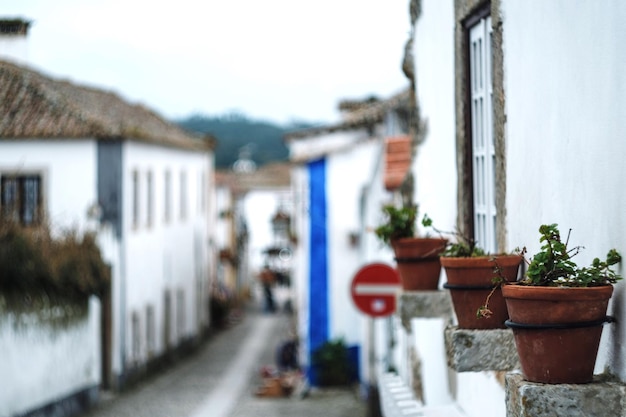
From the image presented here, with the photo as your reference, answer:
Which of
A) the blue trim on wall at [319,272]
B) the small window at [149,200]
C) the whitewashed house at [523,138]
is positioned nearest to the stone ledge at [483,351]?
the whitewashed house at [523,138]

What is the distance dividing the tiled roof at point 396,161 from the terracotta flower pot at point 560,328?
31.8 ft

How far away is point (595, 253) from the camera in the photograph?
14.0 ft

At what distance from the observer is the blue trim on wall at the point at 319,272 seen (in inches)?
982

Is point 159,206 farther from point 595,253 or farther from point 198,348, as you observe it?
point 595,253

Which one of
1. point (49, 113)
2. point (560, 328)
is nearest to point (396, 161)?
point (560, 328)

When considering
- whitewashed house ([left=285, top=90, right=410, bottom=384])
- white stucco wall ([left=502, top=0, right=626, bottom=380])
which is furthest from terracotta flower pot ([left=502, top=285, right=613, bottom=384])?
whitewashed house ([left=285, top=90, right=410, bottom=384])

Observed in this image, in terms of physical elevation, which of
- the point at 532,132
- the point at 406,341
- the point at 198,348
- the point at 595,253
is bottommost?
the point at 198,348

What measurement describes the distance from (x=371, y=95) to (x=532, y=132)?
32.4m

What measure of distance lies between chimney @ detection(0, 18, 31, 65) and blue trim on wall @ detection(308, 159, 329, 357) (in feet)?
31.1

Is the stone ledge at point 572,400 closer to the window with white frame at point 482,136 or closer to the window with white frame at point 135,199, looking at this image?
the window with white frame at point 482,136

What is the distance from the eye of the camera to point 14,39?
30047 mm

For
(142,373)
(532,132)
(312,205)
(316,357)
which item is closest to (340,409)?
(316,357)

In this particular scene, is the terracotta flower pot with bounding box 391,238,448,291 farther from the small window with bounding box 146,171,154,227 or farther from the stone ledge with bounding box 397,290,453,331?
the small window with bounding box 146,171,154,227

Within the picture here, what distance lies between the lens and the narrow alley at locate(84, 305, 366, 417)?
21.5 meters
